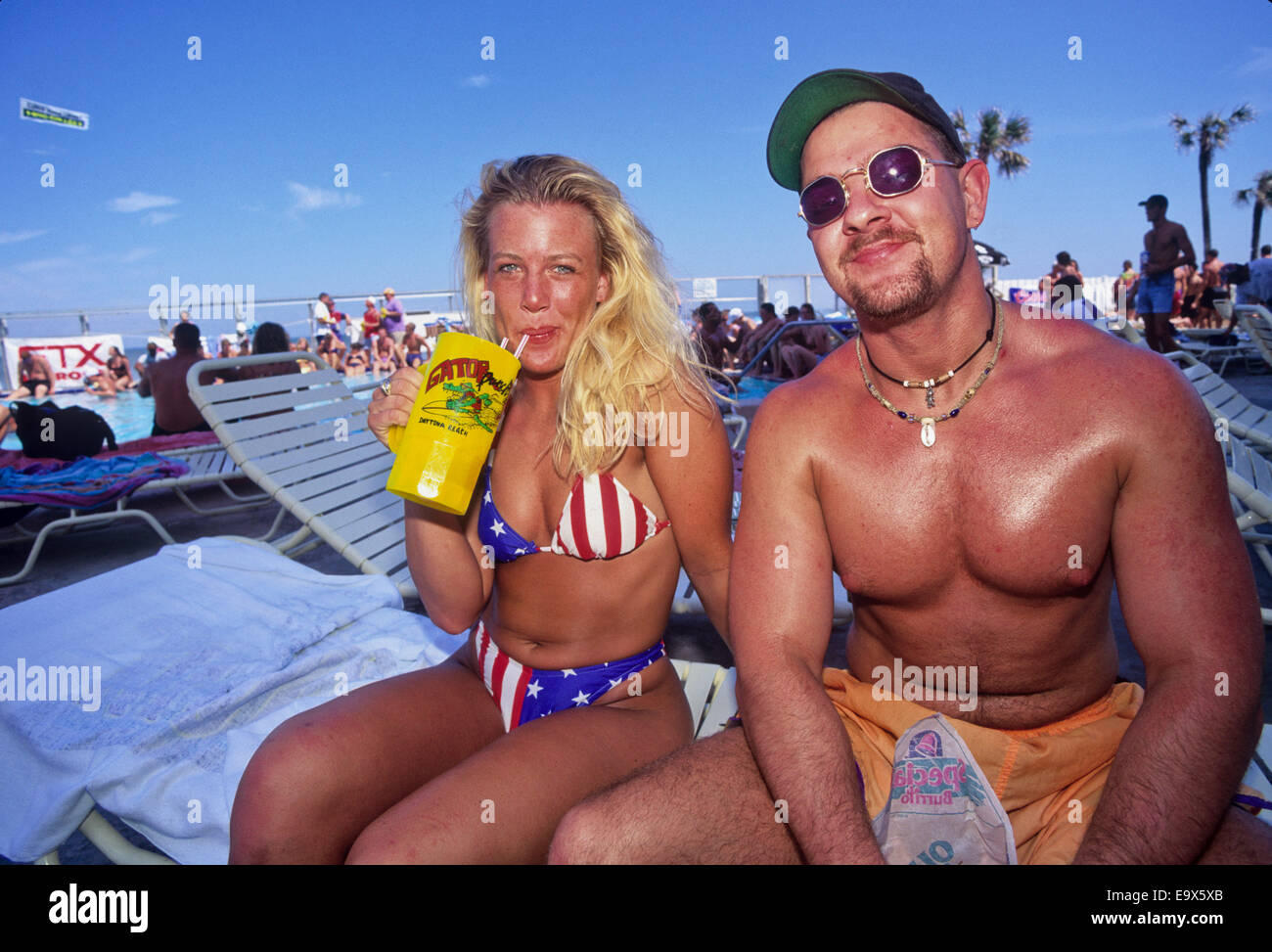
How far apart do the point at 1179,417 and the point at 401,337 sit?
1693 cm

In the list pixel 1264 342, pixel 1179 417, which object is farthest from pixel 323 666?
pixel 1264 342

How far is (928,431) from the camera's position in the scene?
5.09 ft

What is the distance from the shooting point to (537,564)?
1829 millimetres

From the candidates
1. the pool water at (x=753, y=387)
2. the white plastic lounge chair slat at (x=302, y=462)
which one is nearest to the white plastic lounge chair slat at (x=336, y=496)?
the white plastic lounge chair slat at (x=302, y=462)

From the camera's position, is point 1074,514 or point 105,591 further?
point 105,591

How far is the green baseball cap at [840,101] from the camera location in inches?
60.2

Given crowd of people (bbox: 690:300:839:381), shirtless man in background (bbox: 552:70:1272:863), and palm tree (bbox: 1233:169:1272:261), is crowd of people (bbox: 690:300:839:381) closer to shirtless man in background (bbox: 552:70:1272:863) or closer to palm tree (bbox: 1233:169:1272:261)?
shirtless man in background (bbox: 552:70:1272:863)

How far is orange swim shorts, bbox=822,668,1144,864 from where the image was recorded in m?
1.41

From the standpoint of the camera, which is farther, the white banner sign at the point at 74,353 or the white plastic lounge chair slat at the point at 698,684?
the white banner sign at the point at 74,353

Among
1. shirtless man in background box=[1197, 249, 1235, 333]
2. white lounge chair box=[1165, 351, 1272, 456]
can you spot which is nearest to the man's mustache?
white lounge chair box=[1165, 351, 1272, 456]

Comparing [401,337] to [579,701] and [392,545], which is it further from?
[579,701]

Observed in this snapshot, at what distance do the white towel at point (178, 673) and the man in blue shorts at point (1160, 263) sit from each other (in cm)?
1127

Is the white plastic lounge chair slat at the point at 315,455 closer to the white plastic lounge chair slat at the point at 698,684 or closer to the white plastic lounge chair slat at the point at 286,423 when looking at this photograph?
the white plastic lounge chair slat at the point at 286,423
